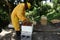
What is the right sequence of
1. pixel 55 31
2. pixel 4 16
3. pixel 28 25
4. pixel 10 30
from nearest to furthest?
pixel 28 25 < pixel 55 31 < pixel 10 30 < pixel 4 16

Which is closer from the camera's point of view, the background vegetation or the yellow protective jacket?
the yellow protective jacket

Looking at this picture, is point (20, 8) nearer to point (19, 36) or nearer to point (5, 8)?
point (19, 36)

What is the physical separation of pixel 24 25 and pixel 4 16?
3.07 metres

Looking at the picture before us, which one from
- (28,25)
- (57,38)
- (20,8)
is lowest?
(57,38)

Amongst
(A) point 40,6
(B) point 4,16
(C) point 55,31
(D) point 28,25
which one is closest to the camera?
(D) point 28,25

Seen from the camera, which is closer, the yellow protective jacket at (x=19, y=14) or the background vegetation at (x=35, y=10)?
the yellow protective jacket at (x=19, y=14)

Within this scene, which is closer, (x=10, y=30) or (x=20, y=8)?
(x=20, y=8)

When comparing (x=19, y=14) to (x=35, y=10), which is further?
(x=35, y=10)

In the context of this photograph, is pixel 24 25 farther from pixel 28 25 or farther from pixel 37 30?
pixel 37 30

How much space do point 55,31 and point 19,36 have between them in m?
1.02

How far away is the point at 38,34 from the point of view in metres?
5.86

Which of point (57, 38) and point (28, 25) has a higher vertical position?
point (28, 25)

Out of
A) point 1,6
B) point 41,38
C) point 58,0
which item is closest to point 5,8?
point 1,6

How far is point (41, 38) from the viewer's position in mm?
5695
